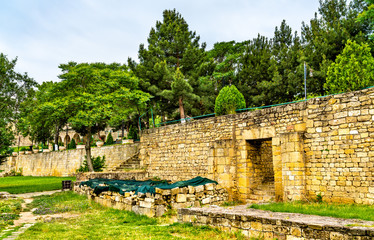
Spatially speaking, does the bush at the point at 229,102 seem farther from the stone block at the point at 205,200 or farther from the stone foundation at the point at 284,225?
the stone foundation at the point at 284,225

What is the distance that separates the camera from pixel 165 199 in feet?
29.8

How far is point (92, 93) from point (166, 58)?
7.13 metres

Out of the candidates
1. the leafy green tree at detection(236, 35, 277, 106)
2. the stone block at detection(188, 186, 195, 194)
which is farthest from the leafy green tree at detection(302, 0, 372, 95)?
the stone block at detection(188, 186, 195, 194)

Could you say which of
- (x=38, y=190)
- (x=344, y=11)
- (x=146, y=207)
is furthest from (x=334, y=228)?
(x=344, y=11)


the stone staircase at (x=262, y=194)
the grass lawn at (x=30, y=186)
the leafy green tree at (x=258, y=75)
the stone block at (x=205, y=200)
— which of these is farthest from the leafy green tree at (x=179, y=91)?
the stone block at (x=205, y=200)

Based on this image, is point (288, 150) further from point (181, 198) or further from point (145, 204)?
point (145, 204)

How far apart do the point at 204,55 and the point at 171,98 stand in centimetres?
573

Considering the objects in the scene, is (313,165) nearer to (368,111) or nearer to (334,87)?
(368,111)

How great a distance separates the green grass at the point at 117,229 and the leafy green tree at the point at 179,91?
12.8m

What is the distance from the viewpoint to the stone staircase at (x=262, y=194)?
1046cm

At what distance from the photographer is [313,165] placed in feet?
30.2

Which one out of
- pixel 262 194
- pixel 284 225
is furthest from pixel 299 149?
pixel 284 225

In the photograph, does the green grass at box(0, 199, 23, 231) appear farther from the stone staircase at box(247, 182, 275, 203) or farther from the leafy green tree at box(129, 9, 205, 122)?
the leafy green tree at box(129, 9, 205, 122)

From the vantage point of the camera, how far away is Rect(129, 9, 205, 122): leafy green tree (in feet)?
75.6
